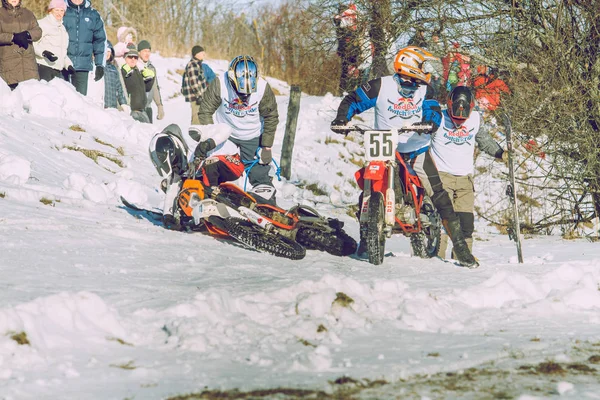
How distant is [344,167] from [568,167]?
253 inches

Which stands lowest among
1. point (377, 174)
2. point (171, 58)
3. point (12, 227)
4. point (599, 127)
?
point (12, 227)

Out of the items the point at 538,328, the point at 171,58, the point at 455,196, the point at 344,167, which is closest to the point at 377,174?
the point at 455,196

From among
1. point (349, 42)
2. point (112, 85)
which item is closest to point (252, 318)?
point (349, 42)

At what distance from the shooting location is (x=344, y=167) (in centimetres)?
1817

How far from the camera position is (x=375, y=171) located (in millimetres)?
8023

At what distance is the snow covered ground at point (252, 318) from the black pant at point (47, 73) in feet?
18.3

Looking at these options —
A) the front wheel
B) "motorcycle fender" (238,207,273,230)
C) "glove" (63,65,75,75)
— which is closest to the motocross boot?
the front wheel

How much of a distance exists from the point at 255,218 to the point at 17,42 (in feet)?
21.3

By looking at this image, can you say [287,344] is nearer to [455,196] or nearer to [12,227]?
[12,227]

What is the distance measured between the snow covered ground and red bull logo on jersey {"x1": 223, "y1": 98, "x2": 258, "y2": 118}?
1.49 metres

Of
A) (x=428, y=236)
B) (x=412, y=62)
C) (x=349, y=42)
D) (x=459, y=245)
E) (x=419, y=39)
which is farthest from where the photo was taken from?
(x=349, y=42)

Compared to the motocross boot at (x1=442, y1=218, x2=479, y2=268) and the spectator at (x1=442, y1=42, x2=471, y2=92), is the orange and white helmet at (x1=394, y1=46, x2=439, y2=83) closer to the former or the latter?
the motocross boot at (x1=442, y1=218, x2=479, y2=268)

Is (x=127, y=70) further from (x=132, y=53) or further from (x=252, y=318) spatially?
(x=252, y=318)

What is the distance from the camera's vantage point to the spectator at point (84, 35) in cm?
1448
